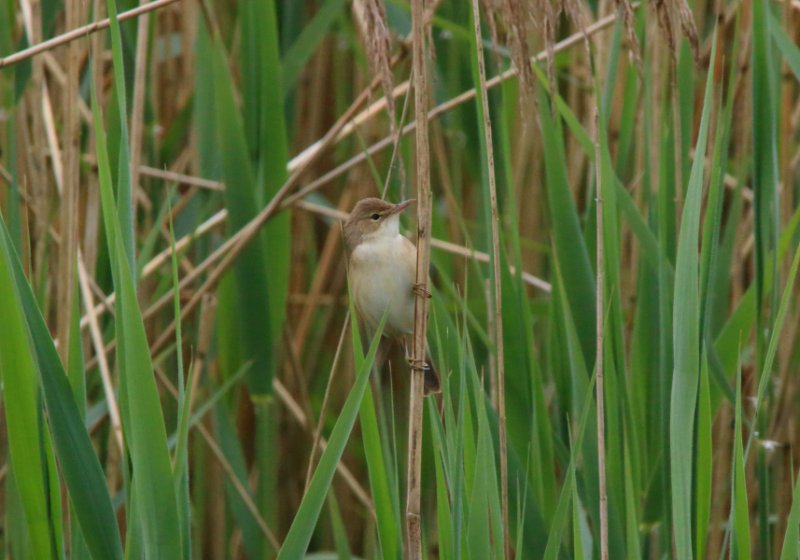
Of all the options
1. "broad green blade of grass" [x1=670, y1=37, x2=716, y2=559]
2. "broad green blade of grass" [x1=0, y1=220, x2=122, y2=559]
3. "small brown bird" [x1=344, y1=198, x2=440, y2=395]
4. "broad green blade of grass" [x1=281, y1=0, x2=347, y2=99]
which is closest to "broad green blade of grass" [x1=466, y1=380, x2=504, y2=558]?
"broad green blade of grass" [x1=670, y1=37, x2=716, y2=559]

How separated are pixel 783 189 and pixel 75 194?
1695mm

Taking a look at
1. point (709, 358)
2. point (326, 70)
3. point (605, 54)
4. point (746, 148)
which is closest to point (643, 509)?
Answer: point (709, 358)

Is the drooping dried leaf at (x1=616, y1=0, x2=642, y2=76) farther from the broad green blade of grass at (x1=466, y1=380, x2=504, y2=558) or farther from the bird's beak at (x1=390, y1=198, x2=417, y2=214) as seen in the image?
the bird's beak at (x1=390, y1=198, x2=417, y2=214)

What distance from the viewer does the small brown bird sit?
2521 mm

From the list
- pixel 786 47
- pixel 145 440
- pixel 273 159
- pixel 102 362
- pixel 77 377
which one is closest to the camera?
Result: pixel 145 440

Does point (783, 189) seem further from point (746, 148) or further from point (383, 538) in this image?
point (383, 538)

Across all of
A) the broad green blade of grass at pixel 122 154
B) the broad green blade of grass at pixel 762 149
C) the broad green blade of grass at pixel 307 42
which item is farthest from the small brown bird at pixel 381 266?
the broad green blade of grass at pixel 122 154

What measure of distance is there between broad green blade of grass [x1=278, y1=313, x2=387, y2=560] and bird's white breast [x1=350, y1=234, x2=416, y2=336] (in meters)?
1.00

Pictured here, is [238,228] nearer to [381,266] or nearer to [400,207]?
[381,266]

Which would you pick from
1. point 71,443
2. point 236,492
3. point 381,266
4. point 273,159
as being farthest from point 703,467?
point 236,492

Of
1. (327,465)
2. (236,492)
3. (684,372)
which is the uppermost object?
(684,372)

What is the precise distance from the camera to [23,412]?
159cm

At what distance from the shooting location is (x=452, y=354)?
201cm

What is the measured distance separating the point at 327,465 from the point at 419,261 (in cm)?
32
